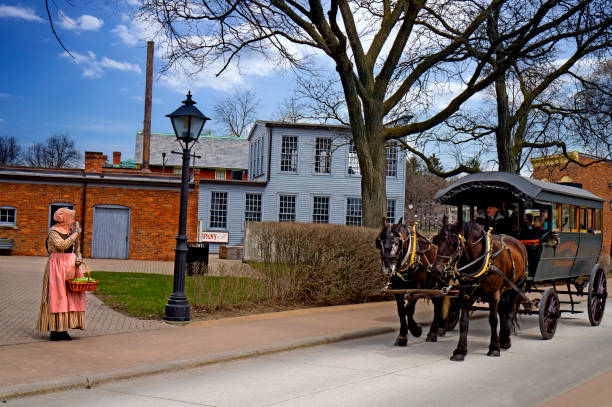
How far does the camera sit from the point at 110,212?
30.4 meters

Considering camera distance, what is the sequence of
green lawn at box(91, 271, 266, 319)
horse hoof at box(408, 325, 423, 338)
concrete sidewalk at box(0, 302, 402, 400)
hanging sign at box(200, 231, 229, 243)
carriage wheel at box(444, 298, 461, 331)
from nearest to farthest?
concrete sidewalk at box(0, 302, 402, 400) < horse hoof at box(408, 325, 423, 338) < carriage wheel at box(444, 298, 461, 331) < green lawn at box(91, 271, 266, 319) < hanging sign at box(200, 231, 229, 243)

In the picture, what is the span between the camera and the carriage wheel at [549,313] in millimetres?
11141

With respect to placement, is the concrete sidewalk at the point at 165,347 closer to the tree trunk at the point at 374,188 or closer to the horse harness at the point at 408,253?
the horse harness at the point at 408,253

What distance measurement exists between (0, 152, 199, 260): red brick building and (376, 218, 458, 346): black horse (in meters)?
20.8

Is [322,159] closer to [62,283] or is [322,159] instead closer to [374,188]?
[374,188]

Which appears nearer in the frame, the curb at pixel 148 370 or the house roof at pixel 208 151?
the curb at pixel 148 370

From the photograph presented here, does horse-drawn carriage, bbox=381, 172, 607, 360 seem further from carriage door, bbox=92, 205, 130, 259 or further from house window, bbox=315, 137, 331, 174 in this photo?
house window, bbox=315, 137, 331, 174

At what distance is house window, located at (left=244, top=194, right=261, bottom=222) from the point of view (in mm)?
38625

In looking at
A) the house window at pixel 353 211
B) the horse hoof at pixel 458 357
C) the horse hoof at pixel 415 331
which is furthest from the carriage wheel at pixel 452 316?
the house window at pixel 353 211

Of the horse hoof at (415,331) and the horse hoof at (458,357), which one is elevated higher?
the horse hoof at (415,331)

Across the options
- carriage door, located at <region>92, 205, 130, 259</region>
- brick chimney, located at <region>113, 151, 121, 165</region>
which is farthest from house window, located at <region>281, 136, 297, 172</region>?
brick chimney, located at <region>113, 151, 121, 165</region>

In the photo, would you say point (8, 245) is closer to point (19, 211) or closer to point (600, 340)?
point (19, 211)

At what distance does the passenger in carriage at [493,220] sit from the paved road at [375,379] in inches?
101

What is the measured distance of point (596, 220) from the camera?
14578 millimetres
